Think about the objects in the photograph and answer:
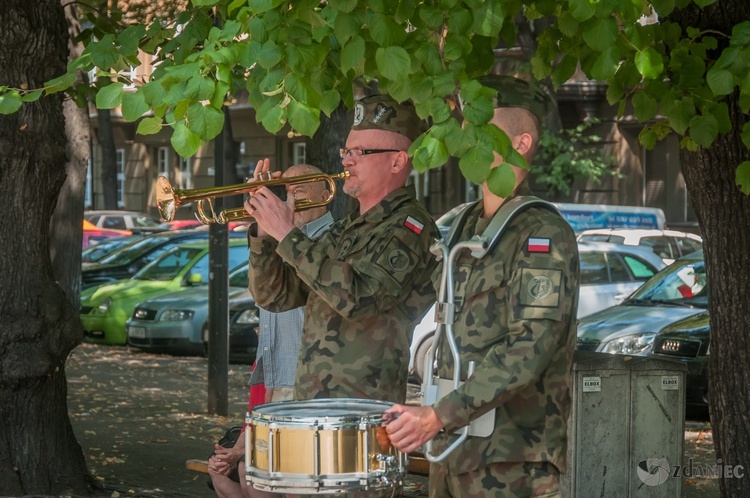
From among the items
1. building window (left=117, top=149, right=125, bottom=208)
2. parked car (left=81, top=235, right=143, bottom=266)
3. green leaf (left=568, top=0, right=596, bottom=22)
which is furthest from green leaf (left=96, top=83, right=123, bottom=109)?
building window (left=117, top=149, right=125, bottom=208)

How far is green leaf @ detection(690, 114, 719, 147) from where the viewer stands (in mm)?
5738

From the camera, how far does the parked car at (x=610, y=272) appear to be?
15148 mm

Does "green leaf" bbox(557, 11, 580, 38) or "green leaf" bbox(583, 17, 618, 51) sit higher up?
A: "green leaf" bbox(557, 11, 580, 38)

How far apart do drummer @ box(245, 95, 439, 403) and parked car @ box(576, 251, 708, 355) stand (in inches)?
276

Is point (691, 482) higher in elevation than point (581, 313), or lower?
lower

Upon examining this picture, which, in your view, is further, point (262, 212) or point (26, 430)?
point (26, 430)

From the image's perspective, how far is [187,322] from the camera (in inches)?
639

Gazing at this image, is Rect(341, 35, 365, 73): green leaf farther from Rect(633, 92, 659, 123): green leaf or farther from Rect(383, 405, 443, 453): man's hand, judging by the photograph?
Rect(633, 92, 659, 123): green leaf

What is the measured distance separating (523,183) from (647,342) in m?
7.82

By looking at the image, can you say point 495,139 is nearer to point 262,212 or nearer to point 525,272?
point 525,272

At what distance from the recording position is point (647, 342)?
11.6 metres

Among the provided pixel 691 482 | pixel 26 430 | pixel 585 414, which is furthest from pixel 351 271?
pixel 691 482

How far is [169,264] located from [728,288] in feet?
43.1

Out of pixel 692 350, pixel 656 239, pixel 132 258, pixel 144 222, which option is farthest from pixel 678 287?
pixel 144 222
